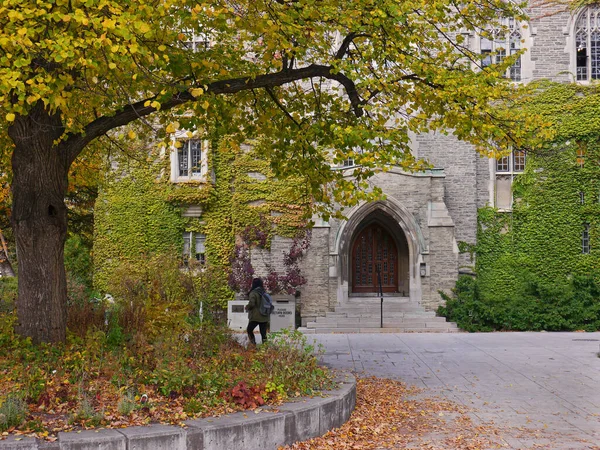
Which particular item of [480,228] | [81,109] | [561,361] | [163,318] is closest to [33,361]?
[163,318]

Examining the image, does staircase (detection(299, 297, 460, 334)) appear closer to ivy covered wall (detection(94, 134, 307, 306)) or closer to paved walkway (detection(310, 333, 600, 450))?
paved walkway (detection(310, 333, 600, 450))

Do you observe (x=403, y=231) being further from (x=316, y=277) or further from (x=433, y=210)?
(x=316, y=277)

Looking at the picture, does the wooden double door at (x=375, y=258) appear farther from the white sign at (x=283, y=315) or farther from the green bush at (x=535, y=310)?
the white sign at (x=283, y=315)

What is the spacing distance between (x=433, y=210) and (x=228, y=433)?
15046mm

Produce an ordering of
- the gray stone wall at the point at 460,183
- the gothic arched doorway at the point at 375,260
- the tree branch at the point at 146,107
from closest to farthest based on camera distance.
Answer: the tree branch at the point at 146,107 < the gray stone wall at the point at 460,183 < the gothic arched doorway at the point at 375,260

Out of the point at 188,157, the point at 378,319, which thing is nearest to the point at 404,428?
the point at 378,319

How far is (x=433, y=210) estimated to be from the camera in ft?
66.4

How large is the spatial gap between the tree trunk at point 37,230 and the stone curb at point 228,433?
2990 mm

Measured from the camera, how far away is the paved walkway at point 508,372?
24.8 ft

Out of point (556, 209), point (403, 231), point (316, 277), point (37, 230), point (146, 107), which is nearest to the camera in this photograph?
point (37, 230)

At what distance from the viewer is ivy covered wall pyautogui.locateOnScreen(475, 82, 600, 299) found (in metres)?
20.7

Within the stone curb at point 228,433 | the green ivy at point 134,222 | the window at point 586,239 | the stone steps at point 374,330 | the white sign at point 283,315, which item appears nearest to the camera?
the stone curb at point 228,433

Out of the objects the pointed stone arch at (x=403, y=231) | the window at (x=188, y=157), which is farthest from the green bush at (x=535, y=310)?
the window at (x=188, y=157)

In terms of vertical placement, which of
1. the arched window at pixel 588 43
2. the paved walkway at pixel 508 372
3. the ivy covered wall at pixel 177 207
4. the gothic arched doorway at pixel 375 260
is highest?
the arched window at pixel 588 43
